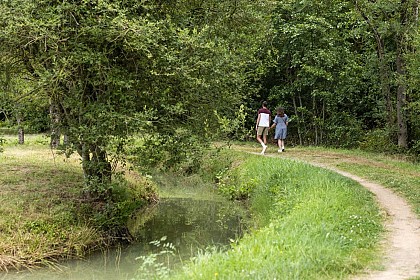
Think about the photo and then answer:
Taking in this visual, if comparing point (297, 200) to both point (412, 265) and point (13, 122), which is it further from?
point (13, 122)

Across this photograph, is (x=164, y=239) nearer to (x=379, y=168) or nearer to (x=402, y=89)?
(x=379, y=168)

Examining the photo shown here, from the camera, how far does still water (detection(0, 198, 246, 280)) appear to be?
9.79m

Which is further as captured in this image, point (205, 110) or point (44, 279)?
point (205, 110)

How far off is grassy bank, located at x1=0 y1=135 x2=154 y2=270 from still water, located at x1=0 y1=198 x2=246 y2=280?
1.13ft

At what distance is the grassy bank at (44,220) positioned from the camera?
33.3 feet

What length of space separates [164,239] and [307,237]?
250 centimetres

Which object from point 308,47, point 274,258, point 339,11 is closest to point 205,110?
point 274,258

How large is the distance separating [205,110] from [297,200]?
354 centimetres

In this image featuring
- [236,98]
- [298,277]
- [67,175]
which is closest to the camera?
[298,277]

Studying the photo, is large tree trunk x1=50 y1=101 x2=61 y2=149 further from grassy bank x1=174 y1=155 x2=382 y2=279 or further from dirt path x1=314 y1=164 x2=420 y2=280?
dirt path x1=314 y1=164 x2=420 y2=280

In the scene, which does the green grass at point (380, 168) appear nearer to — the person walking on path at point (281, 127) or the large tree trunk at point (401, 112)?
the person walking on path at point (281, 127)

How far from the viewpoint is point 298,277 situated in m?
5.72

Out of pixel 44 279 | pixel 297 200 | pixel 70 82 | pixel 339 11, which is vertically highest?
pixel 339 11

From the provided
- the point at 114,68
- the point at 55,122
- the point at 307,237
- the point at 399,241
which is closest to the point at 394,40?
the point at 114,68
